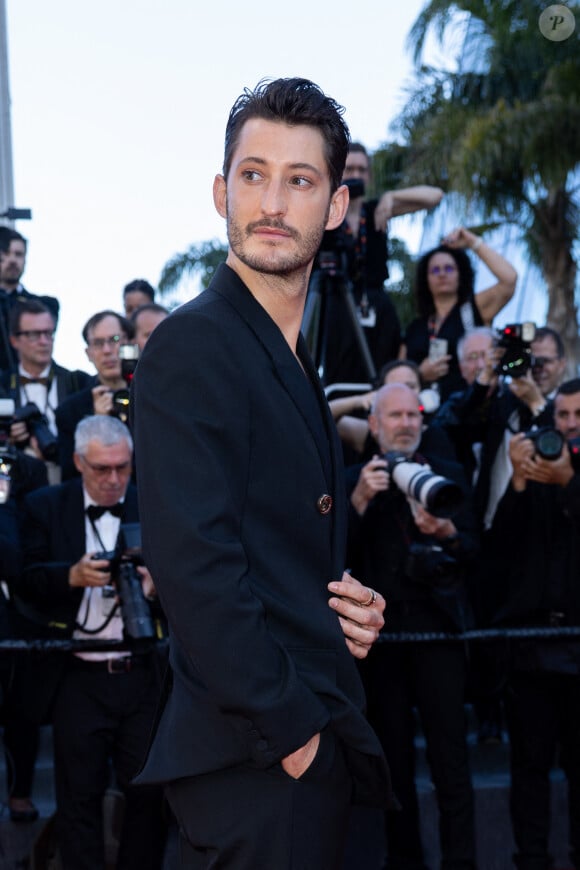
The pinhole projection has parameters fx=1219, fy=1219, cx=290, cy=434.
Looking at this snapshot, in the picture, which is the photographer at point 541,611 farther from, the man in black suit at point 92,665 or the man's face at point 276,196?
the man's face at point 276,196

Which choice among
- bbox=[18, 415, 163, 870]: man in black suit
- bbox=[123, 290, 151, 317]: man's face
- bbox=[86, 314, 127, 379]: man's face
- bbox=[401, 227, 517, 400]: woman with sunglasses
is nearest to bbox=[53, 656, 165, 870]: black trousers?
bbox=[18, 415, 163, 870]: man in black suit

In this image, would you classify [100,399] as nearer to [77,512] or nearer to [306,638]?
[77,512]

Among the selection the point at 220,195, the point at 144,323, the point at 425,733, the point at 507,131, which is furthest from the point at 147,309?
the point at 507,131

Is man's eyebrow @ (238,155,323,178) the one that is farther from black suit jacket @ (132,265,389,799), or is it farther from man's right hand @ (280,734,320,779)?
man's right hand @ (280,734,320,779)

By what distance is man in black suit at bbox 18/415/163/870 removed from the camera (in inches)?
167

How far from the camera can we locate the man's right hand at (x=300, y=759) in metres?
1.77

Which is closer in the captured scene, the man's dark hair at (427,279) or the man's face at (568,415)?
the man's face at (568,415)

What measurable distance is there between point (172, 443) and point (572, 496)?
120 inches

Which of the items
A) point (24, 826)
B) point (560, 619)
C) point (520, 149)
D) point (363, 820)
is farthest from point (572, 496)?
point (520, 149)

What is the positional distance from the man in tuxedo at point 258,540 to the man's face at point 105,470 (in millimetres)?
2597

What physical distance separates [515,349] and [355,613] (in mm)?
3212

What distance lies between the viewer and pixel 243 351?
6.12 ft

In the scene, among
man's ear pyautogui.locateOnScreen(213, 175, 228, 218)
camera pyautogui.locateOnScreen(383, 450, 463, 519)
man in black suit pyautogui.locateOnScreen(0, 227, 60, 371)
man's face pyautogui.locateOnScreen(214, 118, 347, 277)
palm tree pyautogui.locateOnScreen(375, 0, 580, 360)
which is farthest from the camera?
palm tree pyautogui.locateOnScreen(375, 0, 580, 360)

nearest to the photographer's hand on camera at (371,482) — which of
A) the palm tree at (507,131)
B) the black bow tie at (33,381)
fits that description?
the black bow tie at (33,381)
